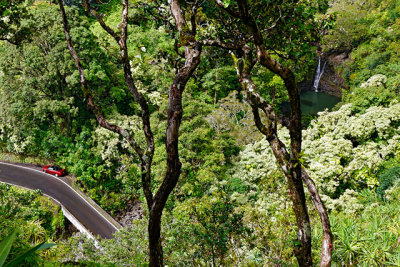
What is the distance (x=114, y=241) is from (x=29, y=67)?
40.9 feet

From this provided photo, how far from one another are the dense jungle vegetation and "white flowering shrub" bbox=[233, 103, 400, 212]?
7 centimetres

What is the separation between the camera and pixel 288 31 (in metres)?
3.36

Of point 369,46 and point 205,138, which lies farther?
point 369,46

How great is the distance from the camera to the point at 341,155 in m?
10.4

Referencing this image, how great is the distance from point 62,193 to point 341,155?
15.6 m

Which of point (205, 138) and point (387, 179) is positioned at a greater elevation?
point (205, 138)

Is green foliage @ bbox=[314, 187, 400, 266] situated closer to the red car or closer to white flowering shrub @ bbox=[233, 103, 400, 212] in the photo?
white flowering shrub @ bbox=[233, 103, 400, 212]

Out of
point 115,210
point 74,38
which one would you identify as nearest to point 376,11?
point 74,38

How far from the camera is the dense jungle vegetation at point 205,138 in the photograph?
8.24 feet

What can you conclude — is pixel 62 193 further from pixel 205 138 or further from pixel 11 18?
pixel 11 18

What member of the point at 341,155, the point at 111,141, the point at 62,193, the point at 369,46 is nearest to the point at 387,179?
the point at 341,155

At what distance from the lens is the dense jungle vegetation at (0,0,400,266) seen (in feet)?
8.24

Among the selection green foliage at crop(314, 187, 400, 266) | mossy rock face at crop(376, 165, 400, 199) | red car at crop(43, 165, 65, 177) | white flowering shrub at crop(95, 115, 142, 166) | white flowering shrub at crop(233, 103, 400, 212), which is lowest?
green foliage at crop(314, 187, 400, 266)

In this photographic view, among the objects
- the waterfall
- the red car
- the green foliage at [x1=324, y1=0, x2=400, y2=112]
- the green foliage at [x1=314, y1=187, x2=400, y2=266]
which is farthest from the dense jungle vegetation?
the waterfall
